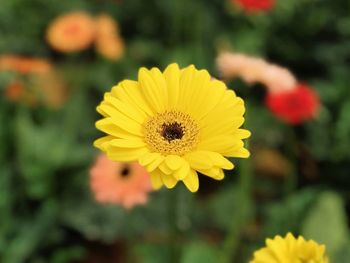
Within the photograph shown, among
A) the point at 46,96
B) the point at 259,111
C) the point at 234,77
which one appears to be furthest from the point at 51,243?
the point at 259,111

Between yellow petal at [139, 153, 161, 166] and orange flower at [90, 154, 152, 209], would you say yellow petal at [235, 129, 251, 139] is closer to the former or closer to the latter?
yellow petal at [139, 153, 161, 166]

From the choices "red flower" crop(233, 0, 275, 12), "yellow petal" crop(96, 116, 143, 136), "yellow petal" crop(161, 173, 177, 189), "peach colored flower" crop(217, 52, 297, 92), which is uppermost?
"red flower" crop(233, 0, 275, 12)

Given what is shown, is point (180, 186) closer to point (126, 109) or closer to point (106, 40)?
point (126, 109)

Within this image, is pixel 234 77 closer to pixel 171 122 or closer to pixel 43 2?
pixel 171 122

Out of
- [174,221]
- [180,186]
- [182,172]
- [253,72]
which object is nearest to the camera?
[182,172]

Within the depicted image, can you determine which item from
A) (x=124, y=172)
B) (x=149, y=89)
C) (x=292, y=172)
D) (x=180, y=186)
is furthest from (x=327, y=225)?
(x=149, y=89)

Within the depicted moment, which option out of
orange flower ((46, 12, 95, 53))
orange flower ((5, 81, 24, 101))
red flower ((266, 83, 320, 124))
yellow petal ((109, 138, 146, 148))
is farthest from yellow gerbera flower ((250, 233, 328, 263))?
orange flower ((46, 12, 95, 53))
